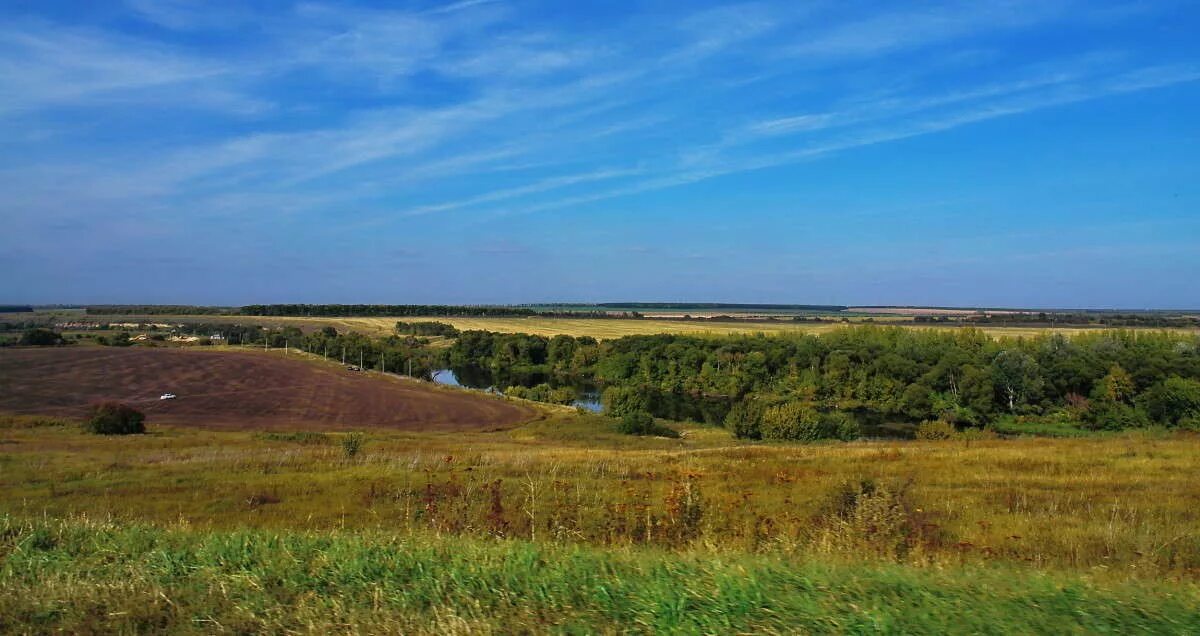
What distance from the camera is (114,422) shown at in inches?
1442

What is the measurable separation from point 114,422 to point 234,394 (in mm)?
26682

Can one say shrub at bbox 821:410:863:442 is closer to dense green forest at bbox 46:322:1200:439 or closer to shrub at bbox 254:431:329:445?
dense green forest at bbox 46:322:1200:439

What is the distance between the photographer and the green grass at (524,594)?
3.68 meters

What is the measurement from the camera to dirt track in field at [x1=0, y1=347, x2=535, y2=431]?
50.9 meters

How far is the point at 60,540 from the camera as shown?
543 centimetres

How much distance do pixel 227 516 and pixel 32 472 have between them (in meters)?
10.3

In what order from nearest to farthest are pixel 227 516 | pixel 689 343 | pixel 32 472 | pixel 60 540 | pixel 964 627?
1. pixel 964 627
2. pixel 60 540
3. pixel 227 516
4. pixel 32 472
5. pixel 689 343

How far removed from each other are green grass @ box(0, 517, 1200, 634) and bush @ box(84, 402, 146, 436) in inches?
1476

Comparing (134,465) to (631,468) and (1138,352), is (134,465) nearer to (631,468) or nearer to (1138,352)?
(631,468)

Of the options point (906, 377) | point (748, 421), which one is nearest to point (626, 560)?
point (748, 421)

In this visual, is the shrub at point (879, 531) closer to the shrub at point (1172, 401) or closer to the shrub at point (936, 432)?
the shrub at point (936, 432)

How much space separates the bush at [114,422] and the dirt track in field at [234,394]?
7.80 m

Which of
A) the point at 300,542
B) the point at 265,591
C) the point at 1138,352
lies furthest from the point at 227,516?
the point at 1138,352

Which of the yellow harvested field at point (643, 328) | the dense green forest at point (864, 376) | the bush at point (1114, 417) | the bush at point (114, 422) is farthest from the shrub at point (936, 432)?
the yellow harvested field at point (643, 328)
